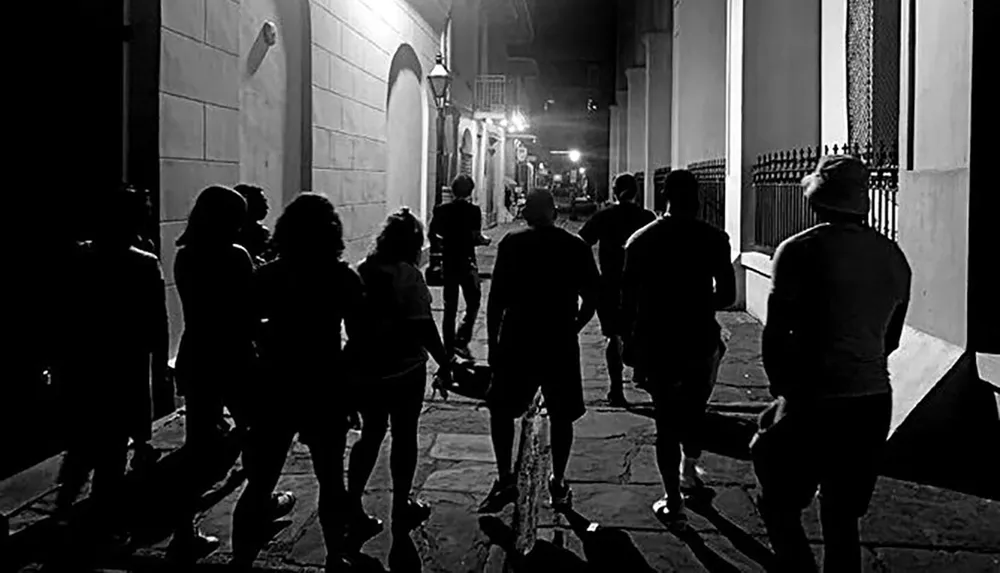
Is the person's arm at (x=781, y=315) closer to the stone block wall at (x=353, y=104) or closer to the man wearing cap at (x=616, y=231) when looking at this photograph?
the man wearing cap at (x=616, y=231)

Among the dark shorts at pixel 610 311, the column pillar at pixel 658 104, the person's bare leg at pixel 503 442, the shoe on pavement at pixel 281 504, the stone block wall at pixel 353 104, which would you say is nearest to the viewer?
the shoe on pavement at pixel 281 504

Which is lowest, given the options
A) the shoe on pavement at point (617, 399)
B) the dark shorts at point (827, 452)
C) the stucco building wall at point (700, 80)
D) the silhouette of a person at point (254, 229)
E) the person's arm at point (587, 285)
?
the shoe on pavement at point (617, 399)

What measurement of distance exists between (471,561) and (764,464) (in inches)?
58.9

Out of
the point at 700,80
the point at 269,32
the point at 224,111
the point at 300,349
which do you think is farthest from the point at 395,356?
the point at 700,80

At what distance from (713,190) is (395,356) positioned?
13.6m

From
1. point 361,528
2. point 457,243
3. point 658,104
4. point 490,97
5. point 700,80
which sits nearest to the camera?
point 361,528

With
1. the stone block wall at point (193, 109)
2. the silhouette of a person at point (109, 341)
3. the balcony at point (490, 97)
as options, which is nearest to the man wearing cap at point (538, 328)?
the silhouette of a person at point (109, 341)

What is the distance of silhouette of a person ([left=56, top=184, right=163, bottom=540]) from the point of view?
498cm

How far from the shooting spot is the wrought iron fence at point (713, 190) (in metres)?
16.5

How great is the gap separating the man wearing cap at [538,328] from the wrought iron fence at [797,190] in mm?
4205

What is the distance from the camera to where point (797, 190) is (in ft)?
37.3

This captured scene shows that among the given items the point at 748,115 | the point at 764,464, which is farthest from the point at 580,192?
the point at 764,464

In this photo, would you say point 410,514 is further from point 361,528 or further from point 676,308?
point 676,308

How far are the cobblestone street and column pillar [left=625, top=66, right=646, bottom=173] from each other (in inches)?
1082
